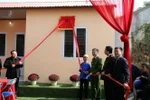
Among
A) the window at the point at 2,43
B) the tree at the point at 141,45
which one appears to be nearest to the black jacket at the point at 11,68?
the window at the point at 2,43

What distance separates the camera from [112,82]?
17.5 feet

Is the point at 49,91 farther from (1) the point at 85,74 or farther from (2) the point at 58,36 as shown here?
(2) the point at 58,36

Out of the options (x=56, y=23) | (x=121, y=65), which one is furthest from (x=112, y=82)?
(x=56, y=23)

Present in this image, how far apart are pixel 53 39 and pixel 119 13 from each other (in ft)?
19.7

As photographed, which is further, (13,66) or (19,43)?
(19,43)

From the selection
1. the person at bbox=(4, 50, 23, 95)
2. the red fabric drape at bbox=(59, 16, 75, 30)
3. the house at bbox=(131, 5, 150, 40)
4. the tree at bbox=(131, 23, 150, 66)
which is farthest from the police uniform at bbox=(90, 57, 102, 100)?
the house at bbox=(131, 5, 150, 40)

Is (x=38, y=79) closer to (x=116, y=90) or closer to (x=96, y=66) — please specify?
(x=96, y=66)

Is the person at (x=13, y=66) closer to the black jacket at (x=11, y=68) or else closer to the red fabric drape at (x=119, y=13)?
the black jacket at (x=11, y=68)

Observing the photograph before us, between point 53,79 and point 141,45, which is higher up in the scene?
point 141,45

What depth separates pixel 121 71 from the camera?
4922 millimetres

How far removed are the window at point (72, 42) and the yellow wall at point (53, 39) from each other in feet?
0.57

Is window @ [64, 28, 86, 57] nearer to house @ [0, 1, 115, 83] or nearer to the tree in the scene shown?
house @ [0, 1, 115, 83]

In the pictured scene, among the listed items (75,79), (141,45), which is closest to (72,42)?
(75,79)

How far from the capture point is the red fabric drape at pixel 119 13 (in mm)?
3746
